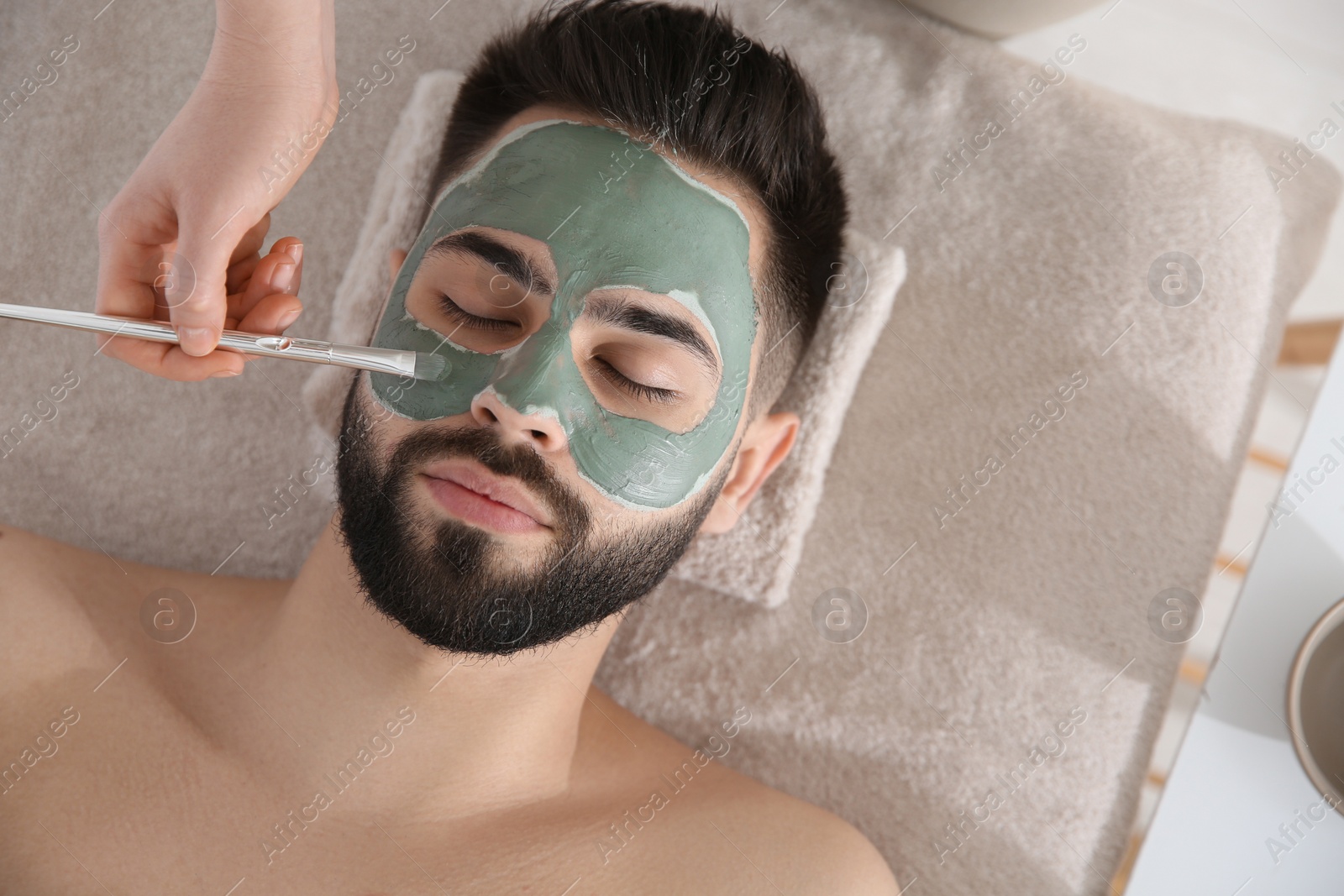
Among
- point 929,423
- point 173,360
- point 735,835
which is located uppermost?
point 173,360

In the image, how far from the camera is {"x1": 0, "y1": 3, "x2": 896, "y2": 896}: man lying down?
38.9 inches

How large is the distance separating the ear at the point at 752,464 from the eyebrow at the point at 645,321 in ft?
0.71

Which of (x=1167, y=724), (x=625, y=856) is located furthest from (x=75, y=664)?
(x=1167, y=724)

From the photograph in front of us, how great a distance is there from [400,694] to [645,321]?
58cm

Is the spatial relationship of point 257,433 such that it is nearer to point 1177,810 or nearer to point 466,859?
point 466,859

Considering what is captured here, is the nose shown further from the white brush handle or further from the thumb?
the thumb

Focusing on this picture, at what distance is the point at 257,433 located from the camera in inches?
57.4

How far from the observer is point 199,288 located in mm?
911

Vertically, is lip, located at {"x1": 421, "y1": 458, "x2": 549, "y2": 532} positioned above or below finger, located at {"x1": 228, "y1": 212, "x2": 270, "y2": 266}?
below

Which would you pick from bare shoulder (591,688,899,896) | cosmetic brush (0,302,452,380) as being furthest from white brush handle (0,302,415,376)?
bare shoulder (591,688,899,896)

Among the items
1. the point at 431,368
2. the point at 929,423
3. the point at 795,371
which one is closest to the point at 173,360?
the point at 431,368

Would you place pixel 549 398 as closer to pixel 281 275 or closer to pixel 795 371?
pixel 281 275

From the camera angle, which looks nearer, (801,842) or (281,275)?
(281,275)

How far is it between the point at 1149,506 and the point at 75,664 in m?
1.63
